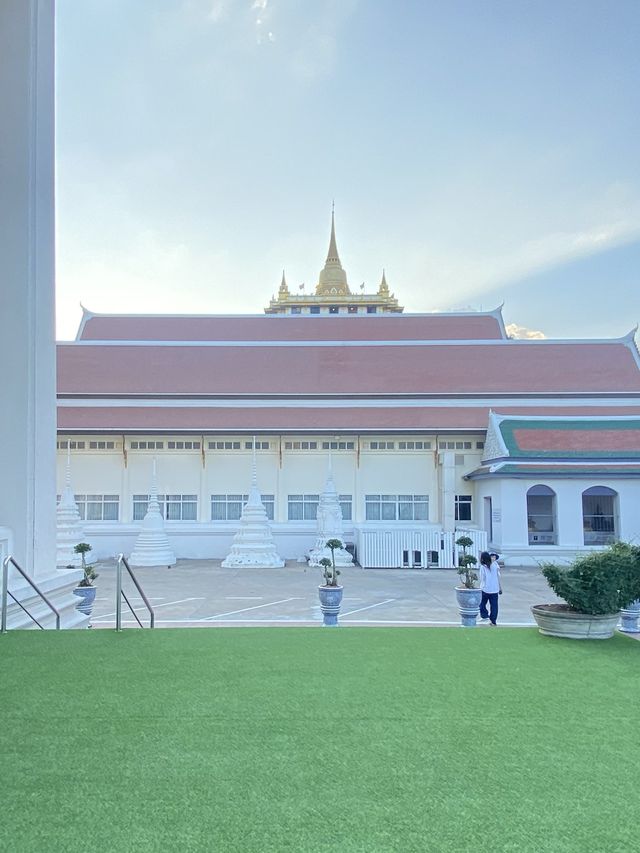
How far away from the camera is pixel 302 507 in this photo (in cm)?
2088

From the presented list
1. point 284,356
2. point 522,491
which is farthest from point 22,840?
point 284,356

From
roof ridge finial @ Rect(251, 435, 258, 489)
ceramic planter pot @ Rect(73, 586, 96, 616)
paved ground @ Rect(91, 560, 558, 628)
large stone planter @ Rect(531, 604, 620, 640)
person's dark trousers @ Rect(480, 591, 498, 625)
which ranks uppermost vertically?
roof ridge finial @ Rect(251, 435, 258, 489)

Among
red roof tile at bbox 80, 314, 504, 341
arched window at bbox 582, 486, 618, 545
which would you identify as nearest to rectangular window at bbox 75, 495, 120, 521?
red roof tile at bbox 80, 314, 504, 341

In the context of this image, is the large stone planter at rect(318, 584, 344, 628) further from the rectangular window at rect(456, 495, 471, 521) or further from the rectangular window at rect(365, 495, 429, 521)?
the rectangular window at rect(456, 495, 471, 521)

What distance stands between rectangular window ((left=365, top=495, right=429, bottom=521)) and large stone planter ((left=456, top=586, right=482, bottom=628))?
37.1 ft

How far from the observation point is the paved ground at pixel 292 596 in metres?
10.6

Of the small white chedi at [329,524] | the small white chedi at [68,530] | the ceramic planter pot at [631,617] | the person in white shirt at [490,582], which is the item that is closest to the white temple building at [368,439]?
the small white chedi at [329,524]

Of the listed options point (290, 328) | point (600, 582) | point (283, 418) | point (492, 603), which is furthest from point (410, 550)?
point (600, 582)

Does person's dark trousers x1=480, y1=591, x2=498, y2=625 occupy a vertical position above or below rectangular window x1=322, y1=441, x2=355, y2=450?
below

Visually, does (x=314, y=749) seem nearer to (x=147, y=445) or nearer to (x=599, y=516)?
(x=147, y=445)

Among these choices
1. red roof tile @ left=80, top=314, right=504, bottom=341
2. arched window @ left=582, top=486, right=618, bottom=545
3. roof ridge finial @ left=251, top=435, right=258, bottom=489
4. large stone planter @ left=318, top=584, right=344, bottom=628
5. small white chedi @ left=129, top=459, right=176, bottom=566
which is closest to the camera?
large stone planter @ left=318, top=584, right=344, bottom=628

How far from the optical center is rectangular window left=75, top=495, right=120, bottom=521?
20.8 m

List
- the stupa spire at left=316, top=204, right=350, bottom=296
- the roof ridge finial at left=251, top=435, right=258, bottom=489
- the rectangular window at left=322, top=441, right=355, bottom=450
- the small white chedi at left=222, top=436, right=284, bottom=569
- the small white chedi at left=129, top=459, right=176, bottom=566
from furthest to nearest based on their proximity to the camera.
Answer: the stupa spire at left=316, top=204, right=350, bottom=296
the rectangular window at left=322, top=441, right=355, bottom=450
the roof ridge finial at left=251, top=435, right=258, bottom=489
the small white chedi at left=129, top=459, right=176, bottom=566
the small white chedi at left=222, top=436, right=284, bottom=569

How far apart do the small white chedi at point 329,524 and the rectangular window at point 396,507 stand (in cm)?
171
